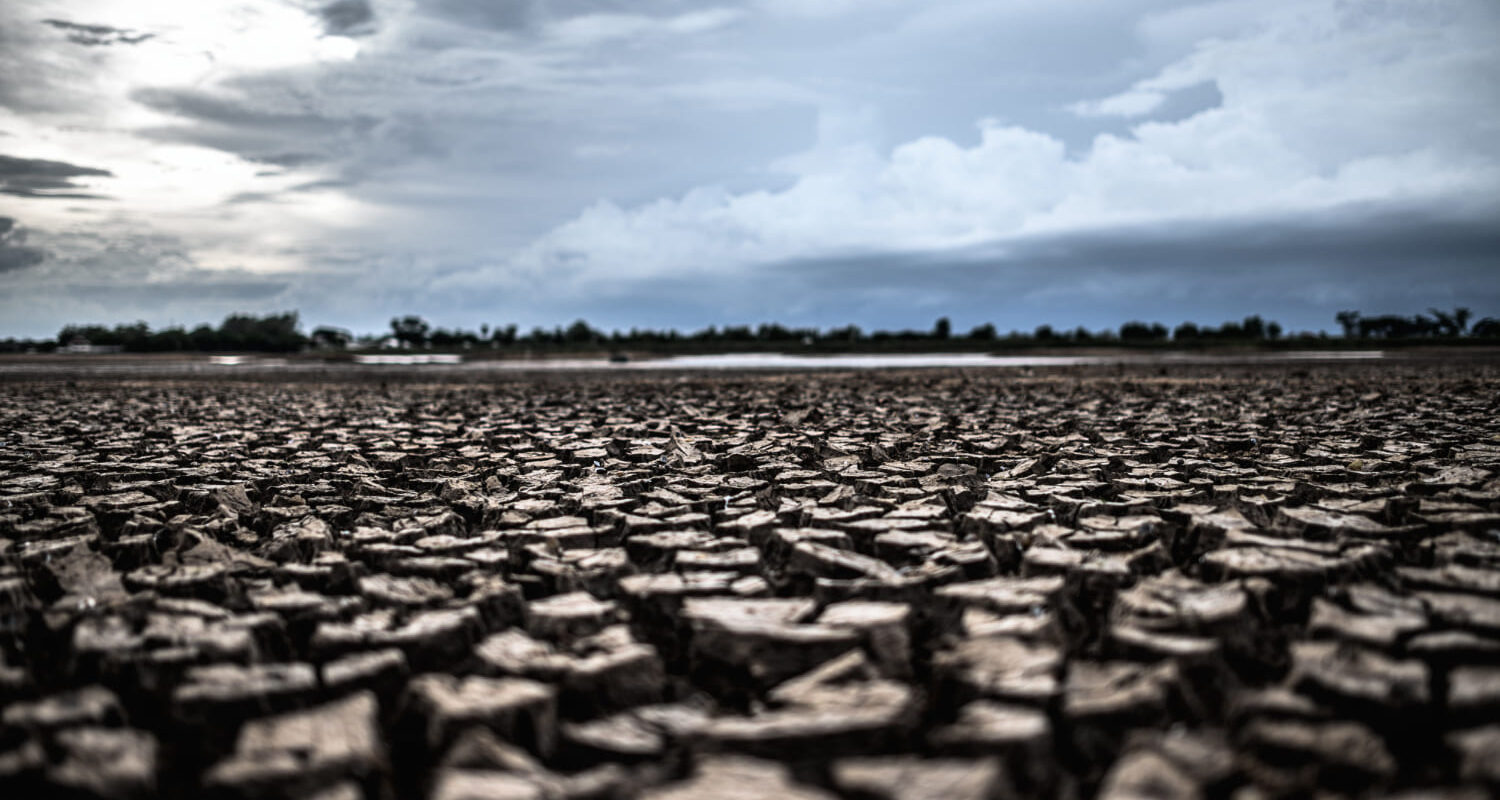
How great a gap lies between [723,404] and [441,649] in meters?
6.26

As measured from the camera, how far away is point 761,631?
5.60ft

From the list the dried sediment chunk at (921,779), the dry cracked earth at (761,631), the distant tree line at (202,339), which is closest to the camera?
the dried sediment chunk at (921,779)

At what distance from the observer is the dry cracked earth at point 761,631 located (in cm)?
128

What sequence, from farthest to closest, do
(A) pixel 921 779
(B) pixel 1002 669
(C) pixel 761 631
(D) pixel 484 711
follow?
(C) pixel 761 631 < (B) pixel 1002 669 < (D) pixel 484 711 < (A) pixel 921 779

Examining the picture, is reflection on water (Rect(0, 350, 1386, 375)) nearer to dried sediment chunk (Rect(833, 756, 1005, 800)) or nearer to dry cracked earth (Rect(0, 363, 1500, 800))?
dry cracked earth (Rect(0, 363, 1500, 800))

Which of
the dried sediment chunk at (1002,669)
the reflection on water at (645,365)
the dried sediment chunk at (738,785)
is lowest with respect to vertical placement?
the dried sediment chunk at (738,785)

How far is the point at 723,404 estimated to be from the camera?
798 centimetres

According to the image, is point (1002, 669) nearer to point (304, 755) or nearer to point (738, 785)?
point (738, 785)

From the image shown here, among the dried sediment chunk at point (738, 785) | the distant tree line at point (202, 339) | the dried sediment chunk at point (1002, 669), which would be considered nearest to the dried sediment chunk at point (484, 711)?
the dried sediment chunk at point (738, 785)

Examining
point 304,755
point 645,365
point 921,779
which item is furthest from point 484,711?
point 645,365

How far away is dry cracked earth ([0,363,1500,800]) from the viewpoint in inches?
50.4

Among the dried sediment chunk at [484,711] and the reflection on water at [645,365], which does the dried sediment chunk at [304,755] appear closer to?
the dried sediment chunk at [484,711]

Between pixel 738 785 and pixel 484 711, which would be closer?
pixel 738 785

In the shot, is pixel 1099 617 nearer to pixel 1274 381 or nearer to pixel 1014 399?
pixel 1014 399
